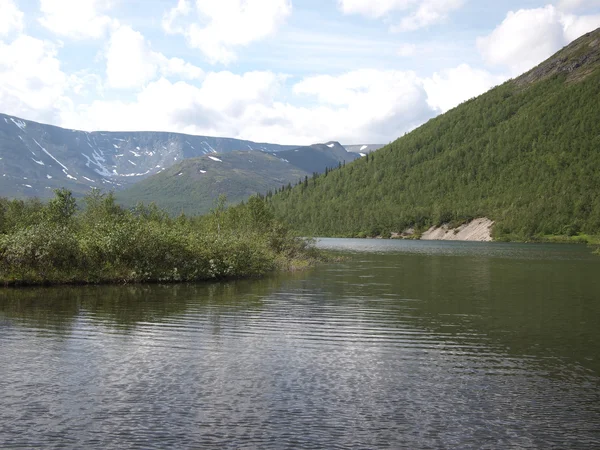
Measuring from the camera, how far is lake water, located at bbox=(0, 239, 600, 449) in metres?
15.6

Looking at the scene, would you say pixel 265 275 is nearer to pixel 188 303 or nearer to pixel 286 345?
pixel 188 303

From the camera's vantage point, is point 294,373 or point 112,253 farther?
point 112,253

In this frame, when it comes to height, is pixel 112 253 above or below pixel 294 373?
above

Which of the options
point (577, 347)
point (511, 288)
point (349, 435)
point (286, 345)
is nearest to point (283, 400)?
point (349, 435)

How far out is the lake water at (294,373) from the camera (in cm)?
1558

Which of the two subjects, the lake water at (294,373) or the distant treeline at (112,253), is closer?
the lake water at (294,373)

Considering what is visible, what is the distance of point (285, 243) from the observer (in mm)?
83188

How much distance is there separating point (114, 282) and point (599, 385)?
4102 centimetres

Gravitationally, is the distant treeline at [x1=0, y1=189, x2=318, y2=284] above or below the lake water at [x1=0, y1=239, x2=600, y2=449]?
above

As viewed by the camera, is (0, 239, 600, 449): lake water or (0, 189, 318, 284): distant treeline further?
(0, 189, 318, 284): distant treeline

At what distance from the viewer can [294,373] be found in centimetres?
2153

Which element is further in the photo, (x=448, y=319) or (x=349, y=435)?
(x=448, y=319)

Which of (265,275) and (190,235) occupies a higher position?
(190,235)

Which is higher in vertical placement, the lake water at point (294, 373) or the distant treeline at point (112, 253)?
the distant treeline at point (112, 253)
